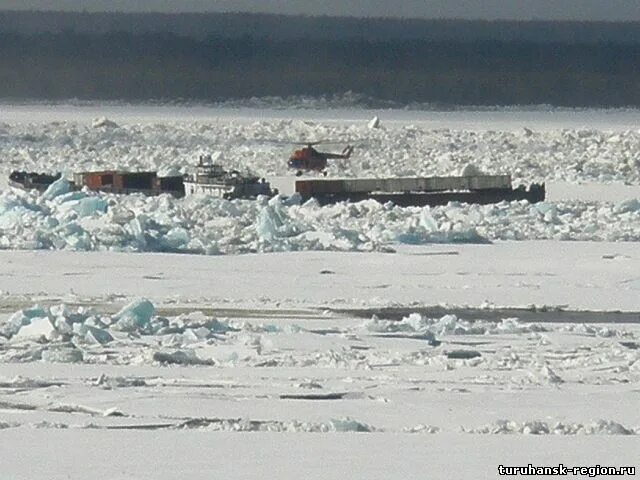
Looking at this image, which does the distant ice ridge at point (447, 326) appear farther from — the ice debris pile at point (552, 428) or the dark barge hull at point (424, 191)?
the dark barge hull at point (424, 191)

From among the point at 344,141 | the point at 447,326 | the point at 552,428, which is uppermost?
the point at 344,141

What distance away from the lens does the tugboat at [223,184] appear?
2461 centimetres

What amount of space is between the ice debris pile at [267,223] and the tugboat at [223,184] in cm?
74

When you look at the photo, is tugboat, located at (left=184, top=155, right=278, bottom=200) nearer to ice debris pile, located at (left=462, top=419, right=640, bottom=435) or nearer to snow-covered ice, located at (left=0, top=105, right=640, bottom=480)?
snow-covered ice, located at (left=0, top=105, right=640, bottom=480)

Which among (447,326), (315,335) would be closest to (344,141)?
(447,326)

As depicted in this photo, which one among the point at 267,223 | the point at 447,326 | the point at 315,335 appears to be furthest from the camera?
the point at 267,223

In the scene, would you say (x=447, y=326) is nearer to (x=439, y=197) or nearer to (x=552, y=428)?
(x=552, y=428)

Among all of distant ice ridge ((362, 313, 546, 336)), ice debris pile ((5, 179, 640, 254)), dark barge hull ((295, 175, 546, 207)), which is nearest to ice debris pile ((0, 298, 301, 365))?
distant ice ridge ((362, 313, 546, 336))

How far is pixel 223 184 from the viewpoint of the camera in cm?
2500

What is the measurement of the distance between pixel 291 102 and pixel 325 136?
20.1 meters

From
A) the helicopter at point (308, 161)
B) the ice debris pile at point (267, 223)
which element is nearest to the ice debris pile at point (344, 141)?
the helicopter at point (308, 161)

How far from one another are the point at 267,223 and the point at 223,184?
529cm

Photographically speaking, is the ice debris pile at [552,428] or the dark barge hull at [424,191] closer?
the ice debris pile at [552,428]

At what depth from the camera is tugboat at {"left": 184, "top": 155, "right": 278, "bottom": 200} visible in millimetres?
24609
